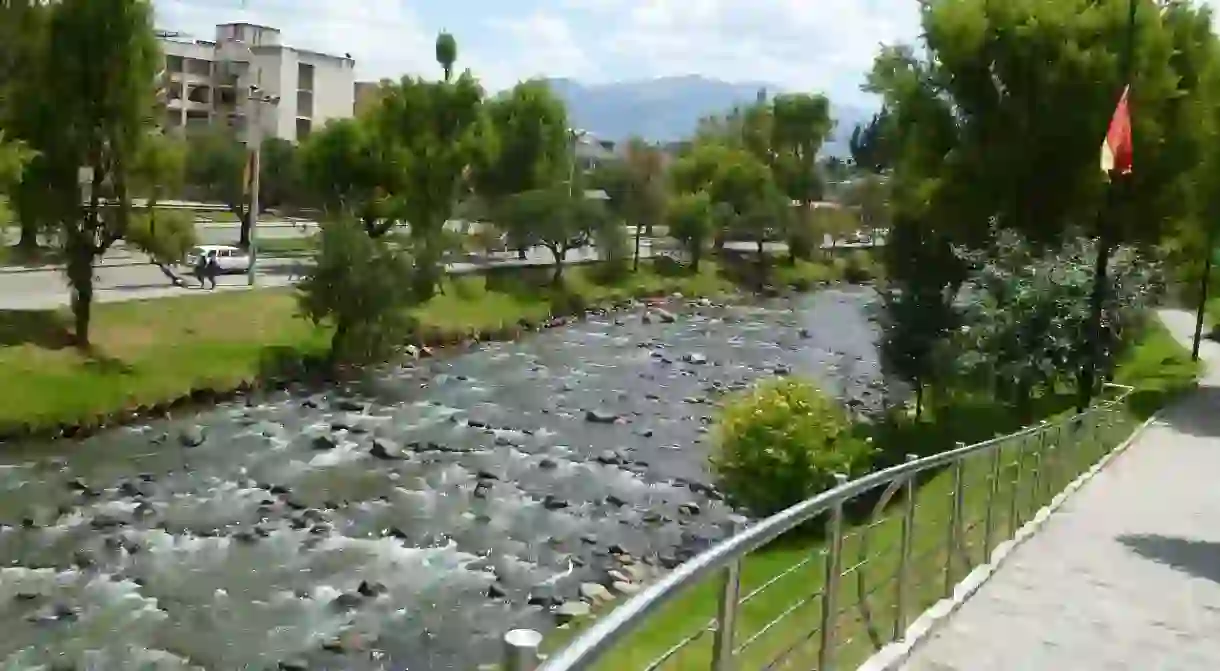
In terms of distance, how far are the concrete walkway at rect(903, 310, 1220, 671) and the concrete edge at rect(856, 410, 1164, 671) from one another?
57 millimetres

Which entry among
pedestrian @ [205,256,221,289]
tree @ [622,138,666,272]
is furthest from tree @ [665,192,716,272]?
pedestrian @ [205,256,221,289]

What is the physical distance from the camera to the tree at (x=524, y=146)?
199 ft

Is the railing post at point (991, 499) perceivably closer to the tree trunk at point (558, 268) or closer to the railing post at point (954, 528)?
the railing post at point (954, 528)

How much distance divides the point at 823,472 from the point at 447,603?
592 centimetres

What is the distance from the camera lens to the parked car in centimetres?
4350

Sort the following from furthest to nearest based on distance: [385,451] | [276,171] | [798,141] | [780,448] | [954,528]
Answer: [798,141], [276,171], [385,451], [780,448], [954,528]

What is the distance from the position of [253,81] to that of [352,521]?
226 feet

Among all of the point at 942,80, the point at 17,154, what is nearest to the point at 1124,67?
the point at 942,80

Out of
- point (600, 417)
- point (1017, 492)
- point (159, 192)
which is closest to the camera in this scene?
point (1017, 492)

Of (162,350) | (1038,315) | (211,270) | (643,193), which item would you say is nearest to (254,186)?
(211,270)

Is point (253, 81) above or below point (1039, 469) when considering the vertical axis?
above

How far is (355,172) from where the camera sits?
4625cm

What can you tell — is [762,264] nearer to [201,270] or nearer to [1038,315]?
[201,270]

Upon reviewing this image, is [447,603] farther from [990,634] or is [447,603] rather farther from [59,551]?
[990,634]
